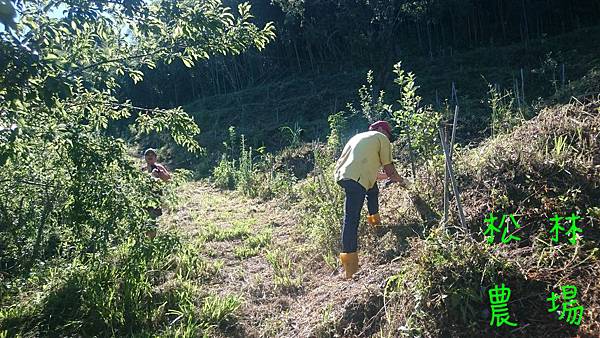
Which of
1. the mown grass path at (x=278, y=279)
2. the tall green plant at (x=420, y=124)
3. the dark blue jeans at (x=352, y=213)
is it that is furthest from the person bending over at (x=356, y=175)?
the tall green plant at (x=420, y=124)

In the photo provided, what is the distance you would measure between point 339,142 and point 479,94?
6.62m

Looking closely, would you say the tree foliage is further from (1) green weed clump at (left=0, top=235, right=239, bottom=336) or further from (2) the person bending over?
(2) the person bending over

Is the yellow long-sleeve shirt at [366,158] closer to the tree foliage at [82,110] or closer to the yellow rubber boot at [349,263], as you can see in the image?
the yellow rubber boot at [349,263]

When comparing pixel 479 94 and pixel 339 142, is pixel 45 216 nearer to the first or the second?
pixel 339 142

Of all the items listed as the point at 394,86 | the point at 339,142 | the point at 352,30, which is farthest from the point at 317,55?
the point at 339,142

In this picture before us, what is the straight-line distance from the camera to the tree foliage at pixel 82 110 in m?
2.59

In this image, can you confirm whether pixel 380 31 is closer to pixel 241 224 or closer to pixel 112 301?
pixel 241 224

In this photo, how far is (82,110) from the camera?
3.32 m

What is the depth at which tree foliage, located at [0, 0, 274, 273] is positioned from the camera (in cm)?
259

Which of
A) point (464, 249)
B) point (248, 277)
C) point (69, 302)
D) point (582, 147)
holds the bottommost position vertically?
point (248, 277)

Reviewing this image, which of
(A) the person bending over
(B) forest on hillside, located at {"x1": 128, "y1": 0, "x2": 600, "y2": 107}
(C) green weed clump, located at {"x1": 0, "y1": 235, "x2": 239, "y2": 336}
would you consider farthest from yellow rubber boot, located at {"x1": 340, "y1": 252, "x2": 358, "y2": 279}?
(B) forest on hillside, located at {"x1": 128, "y1": 0, "x2": 600, "y2": 107}

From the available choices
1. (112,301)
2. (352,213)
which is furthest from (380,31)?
(112,301)

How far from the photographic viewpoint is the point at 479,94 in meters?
11.7

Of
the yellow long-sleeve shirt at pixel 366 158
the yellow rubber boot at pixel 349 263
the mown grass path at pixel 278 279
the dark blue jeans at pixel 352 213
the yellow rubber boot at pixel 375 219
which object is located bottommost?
the mown grass path at pixel 278 279
